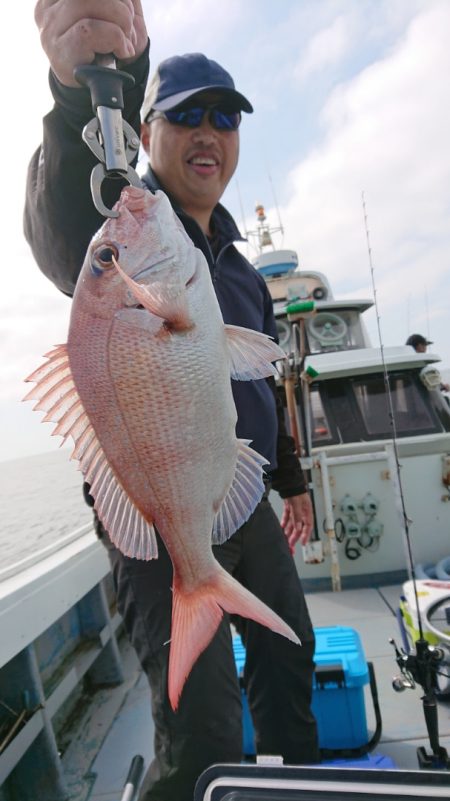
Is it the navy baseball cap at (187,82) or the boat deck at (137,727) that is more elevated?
the navy baseball cap at (187,82)

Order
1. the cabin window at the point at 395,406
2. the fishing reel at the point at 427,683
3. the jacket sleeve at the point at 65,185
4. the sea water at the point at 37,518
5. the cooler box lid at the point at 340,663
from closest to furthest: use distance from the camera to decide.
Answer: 1. the jacket sleeve at the point at 65,185
2. the fishing reel at the point at 427,683
3. the cooler box lid at the point at 340,663
4. the sea water at the point at 37,518
5. the cabin window at the point at 395,406

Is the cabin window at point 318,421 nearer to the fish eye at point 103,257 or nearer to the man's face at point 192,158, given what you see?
the man's face at point 192,158

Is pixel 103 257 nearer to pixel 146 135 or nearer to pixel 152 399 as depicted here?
pixel 152 399

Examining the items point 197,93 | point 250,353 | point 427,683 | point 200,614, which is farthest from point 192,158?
point 427,683

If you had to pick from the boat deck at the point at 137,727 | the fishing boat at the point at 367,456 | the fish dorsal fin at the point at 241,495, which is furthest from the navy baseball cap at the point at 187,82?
the boat deck at the point at 137,727

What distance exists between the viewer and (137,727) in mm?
3297

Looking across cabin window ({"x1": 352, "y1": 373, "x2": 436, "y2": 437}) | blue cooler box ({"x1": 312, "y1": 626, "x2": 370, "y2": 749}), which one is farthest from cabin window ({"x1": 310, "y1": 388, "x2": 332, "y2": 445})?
blue cooler box ({"x1": 312, "y1": 626, "x2": 370, "y2": 749})

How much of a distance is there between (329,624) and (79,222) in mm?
4311

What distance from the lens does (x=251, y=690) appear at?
1.95 meters

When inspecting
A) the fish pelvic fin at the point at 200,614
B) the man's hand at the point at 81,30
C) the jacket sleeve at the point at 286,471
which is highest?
the man's hand at the point at 81,30

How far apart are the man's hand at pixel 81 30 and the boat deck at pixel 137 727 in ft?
10.4

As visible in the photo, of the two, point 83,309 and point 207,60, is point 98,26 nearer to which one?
point 83,309

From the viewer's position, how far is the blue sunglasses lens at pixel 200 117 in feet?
5.99

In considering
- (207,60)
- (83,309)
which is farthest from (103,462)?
(207,60)
